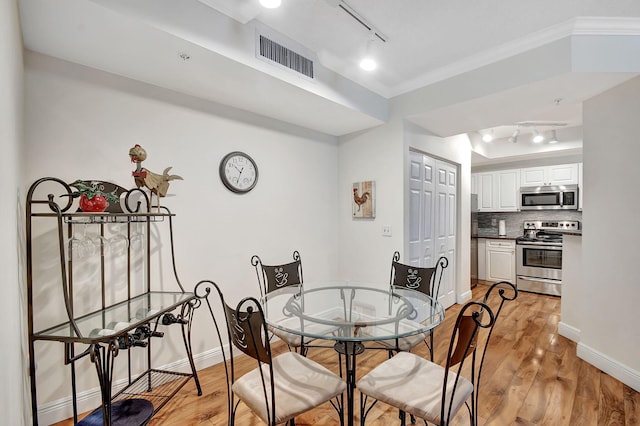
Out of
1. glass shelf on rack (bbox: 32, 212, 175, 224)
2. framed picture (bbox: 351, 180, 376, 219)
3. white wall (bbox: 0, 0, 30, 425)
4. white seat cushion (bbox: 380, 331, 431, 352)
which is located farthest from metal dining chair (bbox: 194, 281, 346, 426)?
framed picture (bbox: 351, 180, 376, 219)

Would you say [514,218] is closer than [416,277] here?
No

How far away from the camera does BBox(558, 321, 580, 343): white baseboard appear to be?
2995 mm

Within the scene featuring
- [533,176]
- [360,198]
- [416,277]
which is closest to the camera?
[416,277]

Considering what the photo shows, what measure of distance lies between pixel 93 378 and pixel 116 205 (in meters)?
1.15

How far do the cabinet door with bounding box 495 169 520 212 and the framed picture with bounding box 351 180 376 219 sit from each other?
348 centimetres

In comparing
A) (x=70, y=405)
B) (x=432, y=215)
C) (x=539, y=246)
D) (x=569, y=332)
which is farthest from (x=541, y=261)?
(x=70, y=405)

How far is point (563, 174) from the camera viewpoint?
4.86 m

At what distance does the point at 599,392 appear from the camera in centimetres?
214

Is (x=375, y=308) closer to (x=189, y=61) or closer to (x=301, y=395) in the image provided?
(x=301, y=395)

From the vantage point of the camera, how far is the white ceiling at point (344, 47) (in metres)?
1.64

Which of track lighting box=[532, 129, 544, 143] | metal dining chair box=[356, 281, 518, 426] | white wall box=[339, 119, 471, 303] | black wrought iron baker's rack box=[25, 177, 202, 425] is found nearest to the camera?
metal dining chair box=[356, 281, 518, 426]

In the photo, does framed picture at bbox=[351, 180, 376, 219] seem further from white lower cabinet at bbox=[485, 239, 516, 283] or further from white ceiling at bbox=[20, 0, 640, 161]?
white lower cabinet at bbox=[485, 239, 516, 283]

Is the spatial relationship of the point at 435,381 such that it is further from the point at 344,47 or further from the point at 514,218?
the point at 514,218

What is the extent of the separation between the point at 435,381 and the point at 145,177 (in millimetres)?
2059
